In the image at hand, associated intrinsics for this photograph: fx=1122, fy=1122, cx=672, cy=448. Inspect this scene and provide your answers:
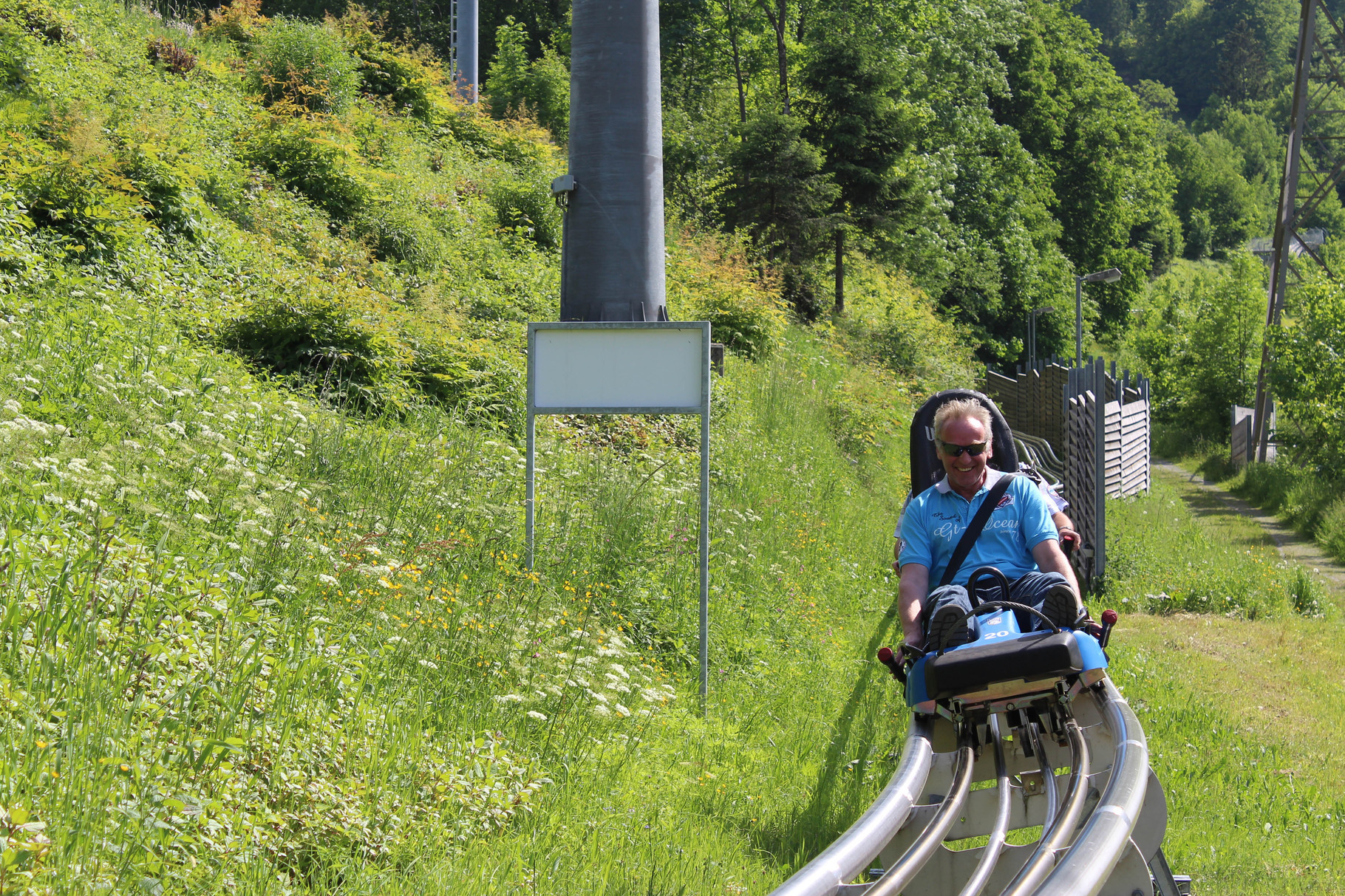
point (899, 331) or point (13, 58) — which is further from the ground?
point (13, 58)

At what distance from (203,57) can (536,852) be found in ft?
53.5

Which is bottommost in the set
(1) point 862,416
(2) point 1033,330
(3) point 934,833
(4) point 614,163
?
(3) point 934,833

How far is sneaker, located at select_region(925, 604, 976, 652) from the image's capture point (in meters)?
4.23

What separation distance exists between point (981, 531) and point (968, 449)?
0.38 meters

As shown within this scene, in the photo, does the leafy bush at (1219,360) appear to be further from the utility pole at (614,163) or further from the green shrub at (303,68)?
the utility pole at (614,163)

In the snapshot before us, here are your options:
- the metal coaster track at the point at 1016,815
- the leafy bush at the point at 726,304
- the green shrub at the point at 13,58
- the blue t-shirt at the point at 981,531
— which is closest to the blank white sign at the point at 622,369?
the blue t-shirt at the point at 981,531

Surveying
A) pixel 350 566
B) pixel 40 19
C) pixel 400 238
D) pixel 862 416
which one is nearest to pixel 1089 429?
pixel 862 416

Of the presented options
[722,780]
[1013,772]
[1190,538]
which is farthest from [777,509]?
[1190,538]

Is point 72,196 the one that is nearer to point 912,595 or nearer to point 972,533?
point 912,595

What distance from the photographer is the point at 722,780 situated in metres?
5.38

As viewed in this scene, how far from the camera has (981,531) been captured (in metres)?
5.04

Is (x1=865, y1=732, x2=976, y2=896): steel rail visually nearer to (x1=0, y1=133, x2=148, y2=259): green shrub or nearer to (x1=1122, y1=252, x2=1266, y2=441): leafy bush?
(x1=0, y1=133, x2=148, y2=259): green shrub

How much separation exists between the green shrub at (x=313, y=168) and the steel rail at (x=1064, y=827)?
11.3 m

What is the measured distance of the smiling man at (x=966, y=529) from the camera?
4848 millimetres
